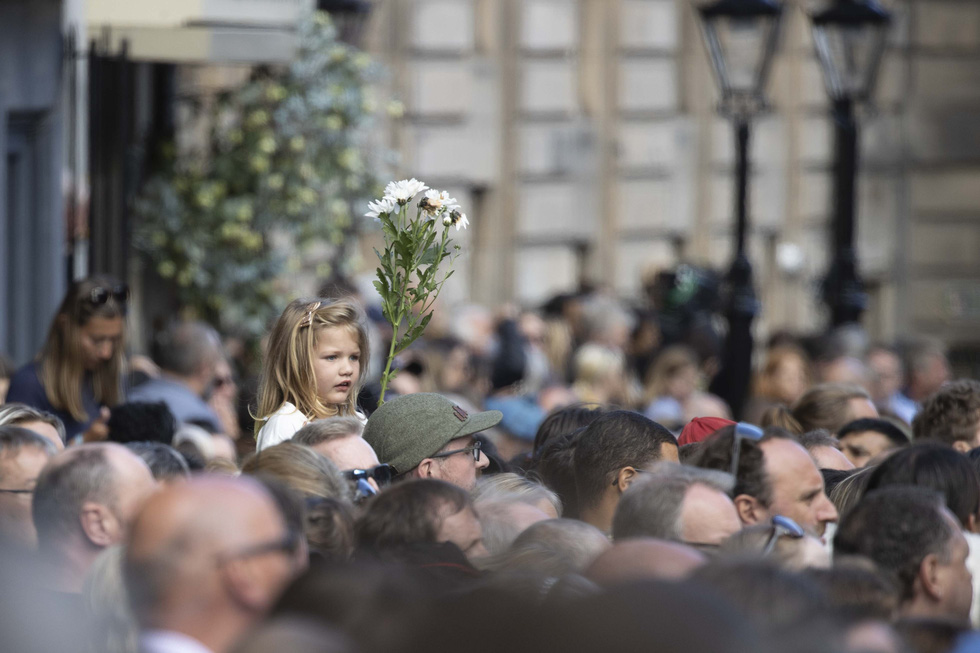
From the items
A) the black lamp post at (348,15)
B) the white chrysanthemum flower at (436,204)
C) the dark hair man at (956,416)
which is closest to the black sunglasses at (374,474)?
the white chrysanthemum flower at (436,204)

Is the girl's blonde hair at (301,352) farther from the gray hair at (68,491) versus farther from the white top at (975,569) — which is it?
the white top at (975,569)

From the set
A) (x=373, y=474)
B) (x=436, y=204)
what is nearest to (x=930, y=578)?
(x=373, y=474)

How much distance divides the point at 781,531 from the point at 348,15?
29.1ft

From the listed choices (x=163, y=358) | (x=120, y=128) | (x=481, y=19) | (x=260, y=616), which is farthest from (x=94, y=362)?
(x=481, y=19)

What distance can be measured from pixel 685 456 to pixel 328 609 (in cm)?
249

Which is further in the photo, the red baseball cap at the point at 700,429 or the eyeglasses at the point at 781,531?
the red baseball cap at the point at 700,429

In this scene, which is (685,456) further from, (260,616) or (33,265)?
(33,265)

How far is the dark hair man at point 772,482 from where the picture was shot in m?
4.78

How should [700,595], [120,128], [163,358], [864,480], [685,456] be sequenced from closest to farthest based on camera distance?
[700,595]
[864,480]
[685,456]
[163,358]
[120,128]

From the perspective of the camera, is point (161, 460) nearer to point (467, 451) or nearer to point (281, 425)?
point (281, 425)

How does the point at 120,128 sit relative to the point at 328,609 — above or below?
above

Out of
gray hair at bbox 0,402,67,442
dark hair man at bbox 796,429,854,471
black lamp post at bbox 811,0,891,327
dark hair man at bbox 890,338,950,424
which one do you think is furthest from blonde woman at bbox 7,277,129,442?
dark hair man at bbox 890,338,950,424

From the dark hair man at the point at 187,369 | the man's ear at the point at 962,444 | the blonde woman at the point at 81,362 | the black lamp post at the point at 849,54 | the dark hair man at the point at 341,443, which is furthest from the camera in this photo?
the black lamp post at the point at 849,54

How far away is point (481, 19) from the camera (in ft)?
56.0
